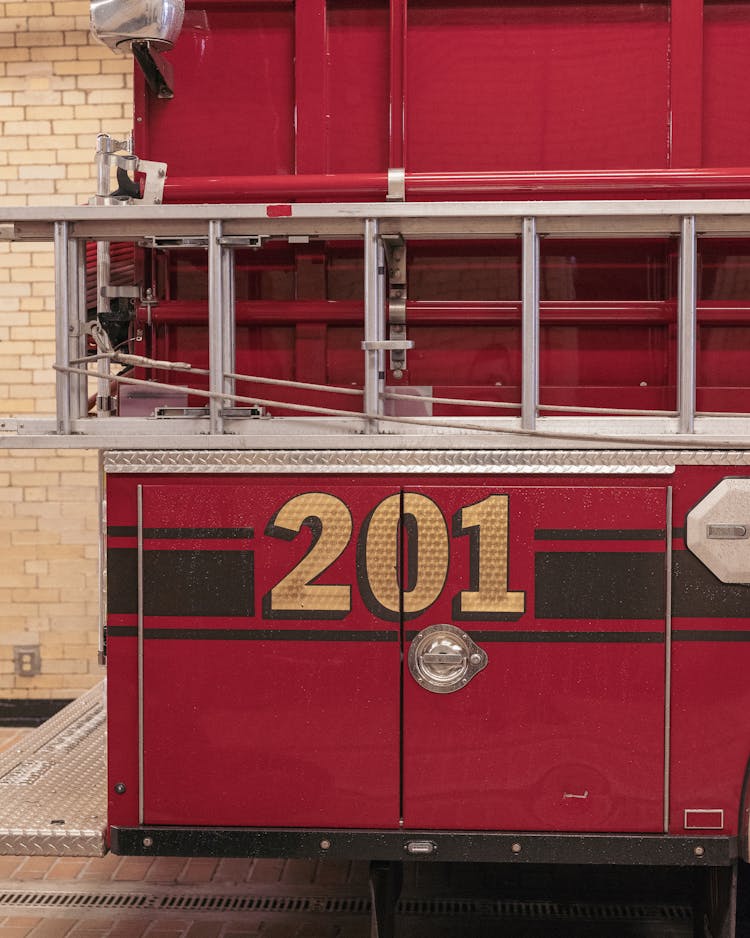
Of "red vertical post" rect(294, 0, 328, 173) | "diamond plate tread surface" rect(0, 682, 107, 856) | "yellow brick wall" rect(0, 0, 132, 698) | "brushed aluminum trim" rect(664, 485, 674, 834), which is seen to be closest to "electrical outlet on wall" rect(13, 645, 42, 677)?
"yellow brick wall" rect(0, 0, 132, 698)

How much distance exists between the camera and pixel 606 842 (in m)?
2.66

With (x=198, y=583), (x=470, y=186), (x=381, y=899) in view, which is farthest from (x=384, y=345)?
(x=381, y=899)

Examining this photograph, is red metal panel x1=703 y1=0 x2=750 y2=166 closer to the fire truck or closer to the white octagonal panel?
the fire truck

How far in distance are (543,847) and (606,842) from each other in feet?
0.59

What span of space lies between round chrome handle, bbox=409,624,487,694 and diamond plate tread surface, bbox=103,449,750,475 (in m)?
0.47

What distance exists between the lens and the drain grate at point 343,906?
360cm

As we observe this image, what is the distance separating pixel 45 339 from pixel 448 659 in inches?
155

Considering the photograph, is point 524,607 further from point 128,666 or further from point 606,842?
point 128,666

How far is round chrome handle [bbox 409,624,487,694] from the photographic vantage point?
2.67 m

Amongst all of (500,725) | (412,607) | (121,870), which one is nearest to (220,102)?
(412,607)

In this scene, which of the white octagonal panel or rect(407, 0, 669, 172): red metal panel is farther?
rect(407, 0, 669, 172): red metal panel

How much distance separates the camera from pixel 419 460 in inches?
105

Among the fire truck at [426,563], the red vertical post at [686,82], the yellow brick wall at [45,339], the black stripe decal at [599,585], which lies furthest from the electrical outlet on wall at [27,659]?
the red vertical post at [686,82]

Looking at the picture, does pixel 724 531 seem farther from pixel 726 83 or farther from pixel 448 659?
pixel 726 83
